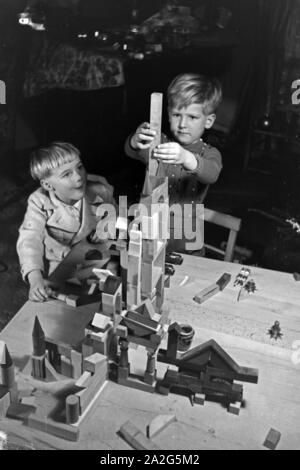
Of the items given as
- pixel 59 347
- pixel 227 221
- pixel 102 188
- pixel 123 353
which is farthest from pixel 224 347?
pixel 102 188

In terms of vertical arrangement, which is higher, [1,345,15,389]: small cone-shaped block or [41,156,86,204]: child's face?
[41,156,86,204]: child's face

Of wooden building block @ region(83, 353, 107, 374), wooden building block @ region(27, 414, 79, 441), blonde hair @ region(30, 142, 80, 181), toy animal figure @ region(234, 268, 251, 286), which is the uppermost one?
blonde hair @ region(30, 142, 80, 181)

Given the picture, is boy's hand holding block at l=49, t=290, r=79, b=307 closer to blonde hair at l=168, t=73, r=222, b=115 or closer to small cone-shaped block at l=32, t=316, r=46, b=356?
small cone-shaped block at l=32, t=316, r=46, b=356

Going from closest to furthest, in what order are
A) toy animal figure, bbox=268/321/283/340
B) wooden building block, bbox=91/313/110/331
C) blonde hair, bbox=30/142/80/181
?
wooden building block, bbox=91/313/110/331 < toy animal figure, bbox=268/321/283/340 < blonde hair, bbox=30/142/80/181

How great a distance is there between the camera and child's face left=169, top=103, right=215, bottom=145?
119 centimetres

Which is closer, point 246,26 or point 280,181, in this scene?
point 246,26

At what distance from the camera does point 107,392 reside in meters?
0.84

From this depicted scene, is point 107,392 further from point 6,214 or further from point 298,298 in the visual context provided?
point 6,214

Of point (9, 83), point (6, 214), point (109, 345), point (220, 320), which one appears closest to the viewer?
point (109, 345)

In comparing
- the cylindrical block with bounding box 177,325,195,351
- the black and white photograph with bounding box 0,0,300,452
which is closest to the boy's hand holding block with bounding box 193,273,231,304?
the black and white photograph with bounding box 0,0,300,452

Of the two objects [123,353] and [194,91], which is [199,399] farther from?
[194,91]

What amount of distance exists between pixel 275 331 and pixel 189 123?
0.55m

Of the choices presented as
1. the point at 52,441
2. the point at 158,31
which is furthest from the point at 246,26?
the point at 52,441

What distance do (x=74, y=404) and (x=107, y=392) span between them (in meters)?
0.10
